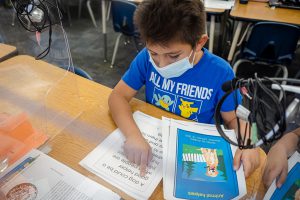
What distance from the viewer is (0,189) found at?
0.62 metres

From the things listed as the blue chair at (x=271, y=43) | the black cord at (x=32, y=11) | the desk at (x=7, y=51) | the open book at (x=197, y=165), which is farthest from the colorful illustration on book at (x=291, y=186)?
the blue chair at (x=271, y=43)

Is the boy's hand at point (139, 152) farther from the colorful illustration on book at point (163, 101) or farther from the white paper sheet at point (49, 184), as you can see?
the colorful illustration on book at point (163, 101)

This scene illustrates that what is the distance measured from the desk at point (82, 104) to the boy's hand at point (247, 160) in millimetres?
21

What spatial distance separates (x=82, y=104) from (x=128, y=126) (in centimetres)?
24

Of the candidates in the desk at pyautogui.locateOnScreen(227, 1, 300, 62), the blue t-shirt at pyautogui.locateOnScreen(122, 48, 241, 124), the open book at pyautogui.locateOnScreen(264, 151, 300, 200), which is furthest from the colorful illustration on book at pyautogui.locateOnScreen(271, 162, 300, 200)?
the desk at pyautogui.locateOnScreen(227, 1, 300, 62)

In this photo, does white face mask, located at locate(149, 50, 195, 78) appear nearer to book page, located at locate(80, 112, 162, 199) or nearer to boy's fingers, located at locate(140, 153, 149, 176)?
book page, located at locate(80, 112, 162, 199)

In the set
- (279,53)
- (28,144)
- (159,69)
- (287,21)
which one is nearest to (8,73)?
(28,144)

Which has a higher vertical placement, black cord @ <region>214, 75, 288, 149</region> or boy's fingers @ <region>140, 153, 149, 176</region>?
black cord @ <region>214, 75, 288, 149</region>

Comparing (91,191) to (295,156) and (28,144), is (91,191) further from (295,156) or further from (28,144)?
(295,156)

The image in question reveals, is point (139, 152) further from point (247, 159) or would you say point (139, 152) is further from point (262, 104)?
point (262, 104)

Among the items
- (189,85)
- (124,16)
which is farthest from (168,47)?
(124,16)

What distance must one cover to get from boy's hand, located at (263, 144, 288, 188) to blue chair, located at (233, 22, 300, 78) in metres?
1.56

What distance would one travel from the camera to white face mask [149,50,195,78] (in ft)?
2.84

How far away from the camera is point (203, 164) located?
0.68 meters
